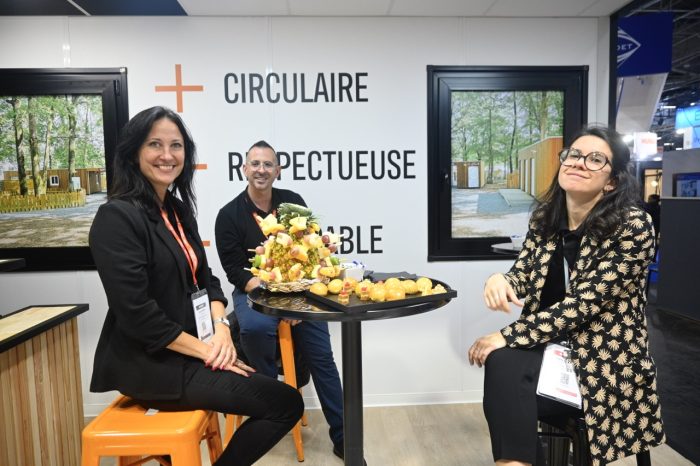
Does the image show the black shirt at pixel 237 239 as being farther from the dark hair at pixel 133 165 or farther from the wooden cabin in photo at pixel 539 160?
the wooden cabin in photo at pixel 539 160

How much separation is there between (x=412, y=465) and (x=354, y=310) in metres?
1.48

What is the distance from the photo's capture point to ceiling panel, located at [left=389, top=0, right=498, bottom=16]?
304 centimetres

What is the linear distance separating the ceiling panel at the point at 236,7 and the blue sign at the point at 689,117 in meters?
8.86

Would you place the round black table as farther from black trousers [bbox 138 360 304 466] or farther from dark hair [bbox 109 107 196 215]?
dark hair [bbox 109 107 196 215]

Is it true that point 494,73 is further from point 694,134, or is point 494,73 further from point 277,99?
point 694,134

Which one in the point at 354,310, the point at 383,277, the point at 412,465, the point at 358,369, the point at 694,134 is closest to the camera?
the point at 354,310

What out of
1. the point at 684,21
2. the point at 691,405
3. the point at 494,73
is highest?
the point at 684,21

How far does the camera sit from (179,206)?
6.58ft

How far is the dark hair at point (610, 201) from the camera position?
1.66m

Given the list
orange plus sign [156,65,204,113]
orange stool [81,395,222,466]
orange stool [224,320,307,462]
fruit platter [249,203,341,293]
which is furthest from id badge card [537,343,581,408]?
orange plus sign [156,65,204,113]

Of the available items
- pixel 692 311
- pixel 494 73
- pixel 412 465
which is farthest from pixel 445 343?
pixel 692 311

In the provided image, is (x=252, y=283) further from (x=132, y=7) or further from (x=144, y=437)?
(x=132, y=7)

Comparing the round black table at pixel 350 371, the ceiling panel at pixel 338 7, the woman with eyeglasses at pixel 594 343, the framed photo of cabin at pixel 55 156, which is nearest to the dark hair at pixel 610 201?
the woman with eyeglasses at pixel 594 343

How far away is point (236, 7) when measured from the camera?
3.07m
